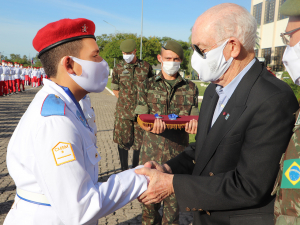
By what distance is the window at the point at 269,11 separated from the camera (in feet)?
102

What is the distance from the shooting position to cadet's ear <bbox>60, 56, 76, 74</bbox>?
180 cm

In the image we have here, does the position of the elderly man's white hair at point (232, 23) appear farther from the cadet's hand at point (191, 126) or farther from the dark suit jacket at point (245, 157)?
the cadet's hand at point (191, 126)

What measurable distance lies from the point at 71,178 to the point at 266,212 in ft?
3.99

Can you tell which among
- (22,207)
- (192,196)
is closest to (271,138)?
(192,196)

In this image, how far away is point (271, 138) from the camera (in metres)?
1.57

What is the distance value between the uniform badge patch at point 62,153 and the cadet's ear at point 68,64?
62 cm

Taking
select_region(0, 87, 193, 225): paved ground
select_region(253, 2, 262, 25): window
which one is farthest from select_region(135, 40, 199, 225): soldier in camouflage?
select_region(253, 2, 262, 25): window

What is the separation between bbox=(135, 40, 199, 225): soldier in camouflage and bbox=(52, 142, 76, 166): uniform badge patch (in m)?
2.27

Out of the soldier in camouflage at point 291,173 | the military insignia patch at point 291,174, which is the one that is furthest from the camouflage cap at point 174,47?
the military insignia patch at point 291,174

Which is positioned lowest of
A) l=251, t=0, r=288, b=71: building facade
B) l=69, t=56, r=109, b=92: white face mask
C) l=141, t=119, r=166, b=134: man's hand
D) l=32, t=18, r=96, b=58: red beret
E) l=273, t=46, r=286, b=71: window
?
l=141, t=119, r=166, b=134: man's hand

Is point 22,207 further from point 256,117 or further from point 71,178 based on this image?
point 256,117

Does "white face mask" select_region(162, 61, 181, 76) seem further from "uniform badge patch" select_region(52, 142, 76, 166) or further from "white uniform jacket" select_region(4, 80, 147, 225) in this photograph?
"uniform badge patch" select_region(52, 142, 76, 166)

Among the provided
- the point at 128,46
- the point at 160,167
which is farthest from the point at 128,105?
the point at 160,167

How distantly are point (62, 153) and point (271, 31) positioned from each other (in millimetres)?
34438
